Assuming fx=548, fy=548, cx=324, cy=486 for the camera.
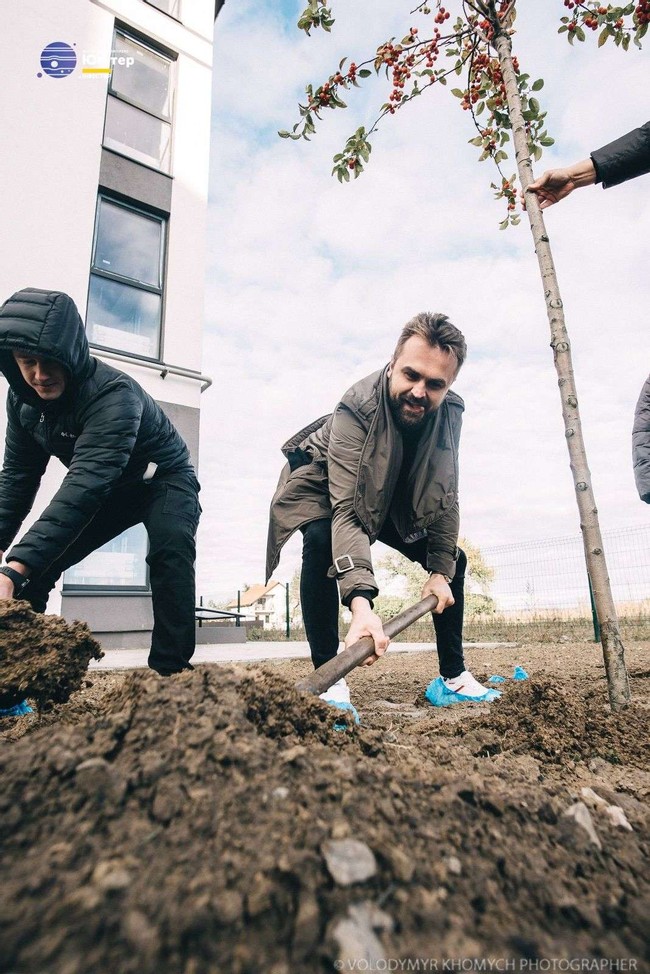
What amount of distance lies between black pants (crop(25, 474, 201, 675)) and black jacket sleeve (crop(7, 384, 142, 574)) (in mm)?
337

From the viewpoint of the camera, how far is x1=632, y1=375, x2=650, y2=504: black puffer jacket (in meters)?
4.46

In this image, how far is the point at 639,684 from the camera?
9.63 feet

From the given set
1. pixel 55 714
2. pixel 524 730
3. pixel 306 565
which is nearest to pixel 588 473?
pixel 524 730

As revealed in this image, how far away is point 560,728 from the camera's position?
176 cm

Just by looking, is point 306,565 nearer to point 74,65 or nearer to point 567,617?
point 74,65

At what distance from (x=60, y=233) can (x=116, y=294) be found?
905mm

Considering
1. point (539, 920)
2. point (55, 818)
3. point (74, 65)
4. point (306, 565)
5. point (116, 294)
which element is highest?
point (74, 65)

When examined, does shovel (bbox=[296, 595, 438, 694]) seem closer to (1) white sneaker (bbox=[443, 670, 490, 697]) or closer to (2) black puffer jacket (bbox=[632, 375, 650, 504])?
(1) white sneaker (bbox=[443, 670, 490, 697])

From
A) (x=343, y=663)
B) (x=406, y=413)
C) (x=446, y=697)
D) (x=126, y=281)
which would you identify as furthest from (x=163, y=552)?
(x=126, y=281)

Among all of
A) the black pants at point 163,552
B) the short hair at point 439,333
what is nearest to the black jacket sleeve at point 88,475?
the black pants at point 163,552

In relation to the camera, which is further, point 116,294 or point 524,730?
point 116,294

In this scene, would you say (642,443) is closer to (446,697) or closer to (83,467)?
(446,697)

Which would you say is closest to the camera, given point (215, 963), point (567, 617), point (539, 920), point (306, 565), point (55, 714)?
point (215, 963)

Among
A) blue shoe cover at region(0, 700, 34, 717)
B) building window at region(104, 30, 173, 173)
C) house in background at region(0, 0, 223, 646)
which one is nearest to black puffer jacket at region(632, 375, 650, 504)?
blue shoe cover at region(0, 700, 34, 717)
